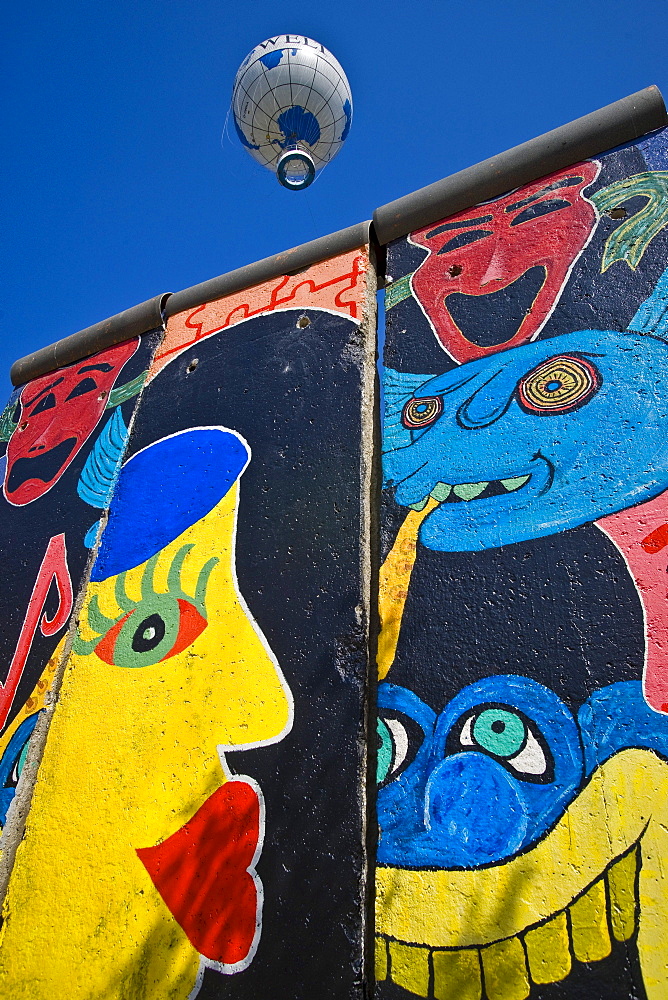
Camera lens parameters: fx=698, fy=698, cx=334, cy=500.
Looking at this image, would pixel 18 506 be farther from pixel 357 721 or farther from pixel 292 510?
pixel 357 721

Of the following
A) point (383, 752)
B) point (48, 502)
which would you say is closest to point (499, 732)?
point (383, 752)

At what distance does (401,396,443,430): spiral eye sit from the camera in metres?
2.53

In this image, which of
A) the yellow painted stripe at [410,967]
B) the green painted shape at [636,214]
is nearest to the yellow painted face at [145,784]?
the yellow painted stripe at [410,967]

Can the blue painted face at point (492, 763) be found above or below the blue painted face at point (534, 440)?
below

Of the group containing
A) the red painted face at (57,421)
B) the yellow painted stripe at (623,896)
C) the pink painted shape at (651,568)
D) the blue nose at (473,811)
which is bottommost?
the yellow painted stripe at (623,896)

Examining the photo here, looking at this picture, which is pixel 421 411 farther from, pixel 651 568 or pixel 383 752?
pixel 383 752

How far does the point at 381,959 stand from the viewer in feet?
5.71

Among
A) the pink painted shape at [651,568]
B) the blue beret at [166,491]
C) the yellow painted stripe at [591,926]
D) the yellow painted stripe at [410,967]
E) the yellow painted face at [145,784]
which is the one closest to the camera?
the yellow painted stripe at [591,926]

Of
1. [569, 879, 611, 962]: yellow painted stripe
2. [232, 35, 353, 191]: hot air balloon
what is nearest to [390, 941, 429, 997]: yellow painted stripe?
[569, 879, 611, 962]: yellow painted stripe

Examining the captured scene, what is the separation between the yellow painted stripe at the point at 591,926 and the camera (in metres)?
1.56

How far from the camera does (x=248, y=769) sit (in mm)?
2137

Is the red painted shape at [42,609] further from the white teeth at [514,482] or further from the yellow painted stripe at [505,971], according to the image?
the yellow painted stripe at [505,971]

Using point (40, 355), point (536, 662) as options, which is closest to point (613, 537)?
point (536, 662)

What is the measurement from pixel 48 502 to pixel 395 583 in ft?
6.44
